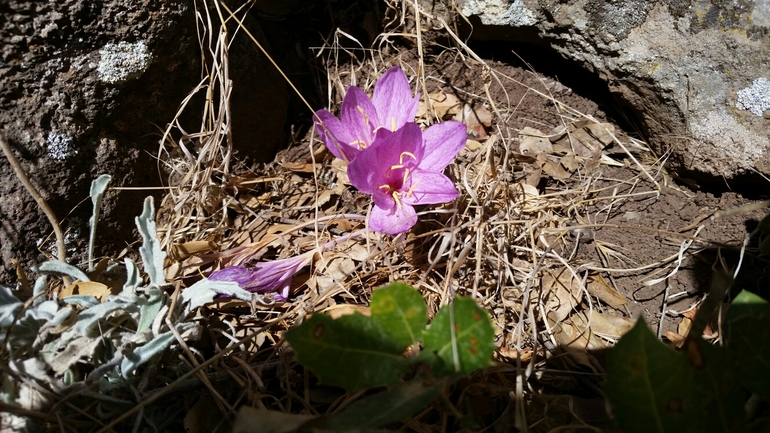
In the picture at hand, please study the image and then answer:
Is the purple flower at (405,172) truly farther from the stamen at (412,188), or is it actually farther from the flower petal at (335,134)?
the flower petal at (335,134)

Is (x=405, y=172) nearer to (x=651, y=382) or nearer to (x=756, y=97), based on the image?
(x=651, y=382)

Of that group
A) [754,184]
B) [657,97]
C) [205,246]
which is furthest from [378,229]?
[754,184]

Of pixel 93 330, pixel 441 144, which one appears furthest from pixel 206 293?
pixel 441 144

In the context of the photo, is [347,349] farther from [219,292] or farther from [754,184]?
[754,184]

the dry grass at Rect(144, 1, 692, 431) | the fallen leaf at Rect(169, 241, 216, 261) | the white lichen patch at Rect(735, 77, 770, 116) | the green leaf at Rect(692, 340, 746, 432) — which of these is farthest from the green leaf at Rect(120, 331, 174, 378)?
the white lichen patch at Rect(735, 77, 770, 116)

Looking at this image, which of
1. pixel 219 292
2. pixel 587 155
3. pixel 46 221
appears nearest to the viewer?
→ pixel 219 292

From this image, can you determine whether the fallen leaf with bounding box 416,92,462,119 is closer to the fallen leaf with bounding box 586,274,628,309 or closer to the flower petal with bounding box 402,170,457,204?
the flower petal with bounding box 402,170,457,204
